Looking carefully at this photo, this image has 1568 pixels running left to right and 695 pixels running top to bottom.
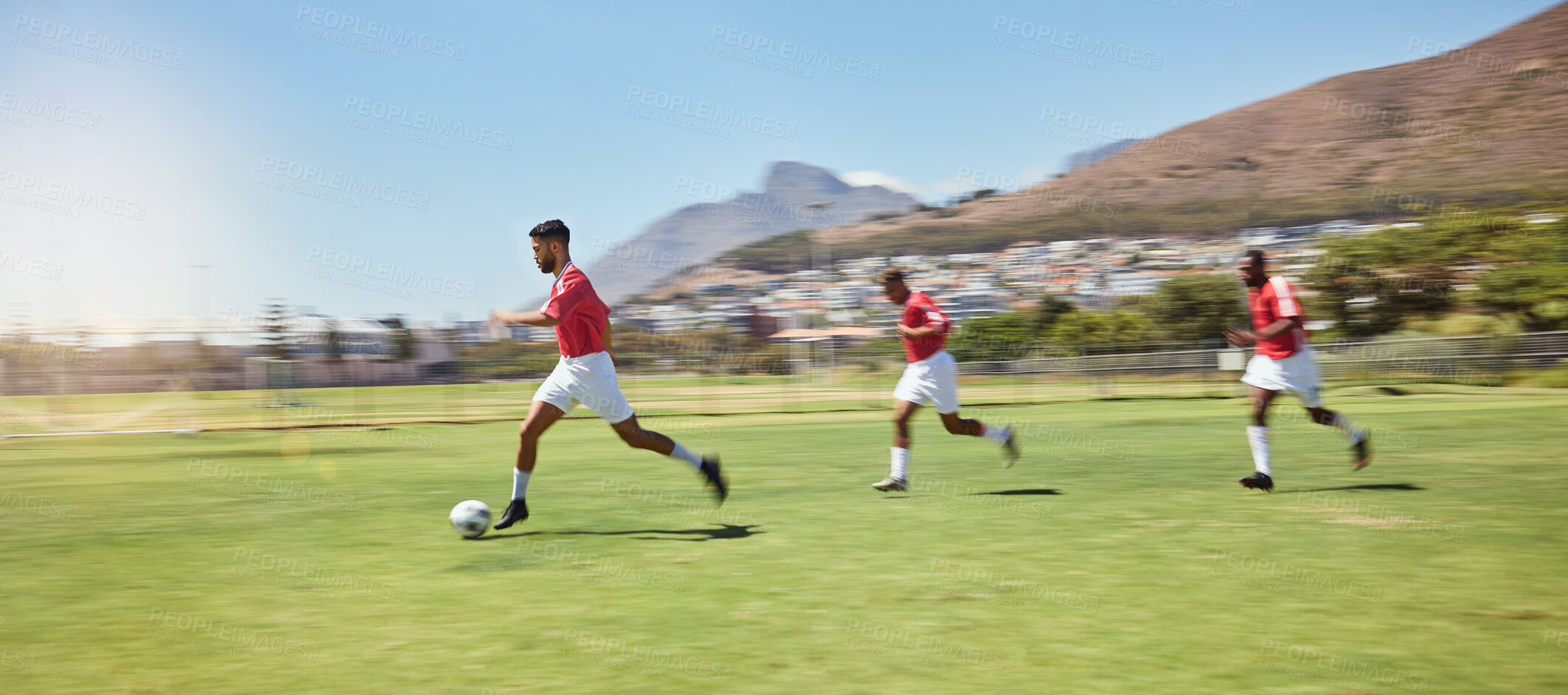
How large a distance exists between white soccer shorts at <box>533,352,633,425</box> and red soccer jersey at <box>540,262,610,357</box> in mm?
72

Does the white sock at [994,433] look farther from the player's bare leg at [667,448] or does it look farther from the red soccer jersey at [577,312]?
the red soccer jersey at [577,312]

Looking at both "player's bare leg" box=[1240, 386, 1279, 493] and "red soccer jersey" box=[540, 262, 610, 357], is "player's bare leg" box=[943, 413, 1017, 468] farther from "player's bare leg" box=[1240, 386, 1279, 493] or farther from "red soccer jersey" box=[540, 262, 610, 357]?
"red soccer jersey" box=[540, 262, 610, 357]

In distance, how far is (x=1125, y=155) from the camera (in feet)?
584

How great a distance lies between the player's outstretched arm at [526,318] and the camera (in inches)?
263

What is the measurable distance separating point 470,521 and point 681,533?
1368 mm

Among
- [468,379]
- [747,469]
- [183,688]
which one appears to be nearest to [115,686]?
[183,688]

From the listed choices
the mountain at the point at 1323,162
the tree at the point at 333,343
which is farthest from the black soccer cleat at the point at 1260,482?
the mountain at the point at 1323,162

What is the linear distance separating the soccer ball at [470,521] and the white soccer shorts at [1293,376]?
19.7ft

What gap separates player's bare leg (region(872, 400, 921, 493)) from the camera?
9102 millimetres

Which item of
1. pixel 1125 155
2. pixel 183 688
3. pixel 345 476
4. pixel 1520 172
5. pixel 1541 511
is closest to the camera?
pixel 183 688

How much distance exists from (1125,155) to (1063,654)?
186 meters

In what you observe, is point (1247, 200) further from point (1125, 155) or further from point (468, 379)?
point (468, 379)

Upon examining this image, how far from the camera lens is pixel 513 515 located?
7.24m

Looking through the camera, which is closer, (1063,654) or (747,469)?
(1063,654)
